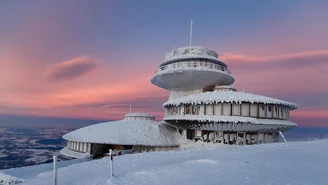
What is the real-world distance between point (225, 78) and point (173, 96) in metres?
8.63

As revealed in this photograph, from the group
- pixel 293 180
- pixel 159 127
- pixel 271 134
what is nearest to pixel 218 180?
pixel 293 180

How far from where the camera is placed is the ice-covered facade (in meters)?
24.5

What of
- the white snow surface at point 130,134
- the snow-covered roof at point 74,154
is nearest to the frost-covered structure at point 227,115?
the white snow surface at point 130,134

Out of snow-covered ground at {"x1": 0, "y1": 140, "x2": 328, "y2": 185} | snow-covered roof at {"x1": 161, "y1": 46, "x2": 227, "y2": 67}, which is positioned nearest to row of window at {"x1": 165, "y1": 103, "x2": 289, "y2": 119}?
snow-covered roof at {"x1": 161, "y1": 46, "x2": 227, "y2": 67}

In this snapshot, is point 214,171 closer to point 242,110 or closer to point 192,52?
point 242,110

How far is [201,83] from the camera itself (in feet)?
115

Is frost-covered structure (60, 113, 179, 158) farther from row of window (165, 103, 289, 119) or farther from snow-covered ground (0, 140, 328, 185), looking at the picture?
snow-covered ground (0, 140, 328, 185)

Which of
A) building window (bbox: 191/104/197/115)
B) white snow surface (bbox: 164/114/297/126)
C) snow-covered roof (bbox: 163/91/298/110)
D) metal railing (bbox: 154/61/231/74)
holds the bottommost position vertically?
white snow surface (bbox: 164/114/297/126)

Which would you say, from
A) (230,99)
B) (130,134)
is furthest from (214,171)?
(130,134)

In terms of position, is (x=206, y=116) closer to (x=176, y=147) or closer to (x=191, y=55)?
(x=176, y=147)

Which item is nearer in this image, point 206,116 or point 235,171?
point 235,171

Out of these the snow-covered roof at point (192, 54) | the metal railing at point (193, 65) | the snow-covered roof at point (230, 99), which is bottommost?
the snow-covered roof at point (230, 99)

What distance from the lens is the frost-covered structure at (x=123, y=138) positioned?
27922mm

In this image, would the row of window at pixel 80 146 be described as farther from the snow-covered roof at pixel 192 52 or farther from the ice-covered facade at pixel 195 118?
the snow-covered roof at pixel 192 52
